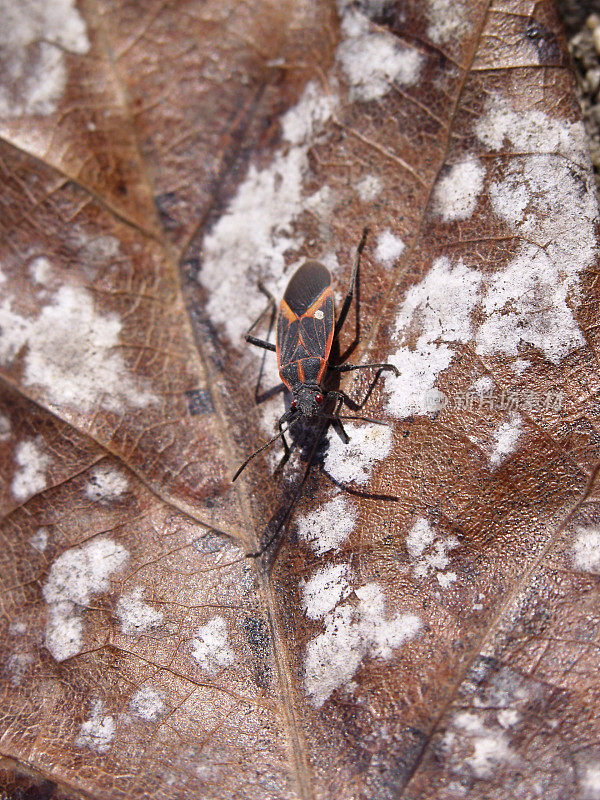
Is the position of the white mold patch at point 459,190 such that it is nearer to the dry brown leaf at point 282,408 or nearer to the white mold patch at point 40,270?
the dry brown leaf at point 282,408

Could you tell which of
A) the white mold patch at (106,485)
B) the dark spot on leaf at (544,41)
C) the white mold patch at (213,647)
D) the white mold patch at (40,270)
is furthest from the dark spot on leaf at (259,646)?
the dark spot on leaf at (544,41)

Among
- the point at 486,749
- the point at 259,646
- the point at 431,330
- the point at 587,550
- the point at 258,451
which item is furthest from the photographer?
the point at 258,451

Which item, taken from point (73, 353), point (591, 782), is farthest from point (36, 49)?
point (591, 782)

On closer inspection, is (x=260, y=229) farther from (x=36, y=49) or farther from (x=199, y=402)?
(x=36, y=49)

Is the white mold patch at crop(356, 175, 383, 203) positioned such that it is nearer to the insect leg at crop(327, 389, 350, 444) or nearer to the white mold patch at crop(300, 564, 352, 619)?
the insect leg at crop(327, 389, 350, 444)

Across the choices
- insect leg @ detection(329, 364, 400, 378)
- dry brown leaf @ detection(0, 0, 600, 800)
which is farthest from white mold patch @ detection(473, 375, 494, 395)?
insect leg @ detection(329, 364, 400, 378)
